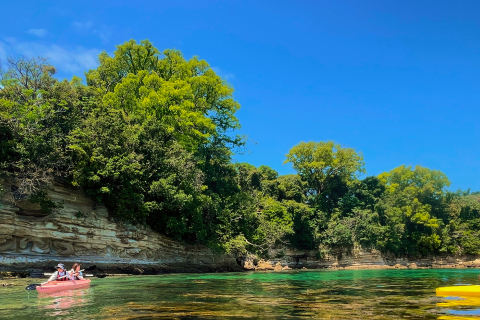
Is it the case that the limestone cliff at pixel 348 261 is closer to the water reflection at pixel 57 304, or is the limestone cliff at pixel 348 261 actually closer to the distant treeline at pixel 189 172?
the distant treeline at pixel 189 172

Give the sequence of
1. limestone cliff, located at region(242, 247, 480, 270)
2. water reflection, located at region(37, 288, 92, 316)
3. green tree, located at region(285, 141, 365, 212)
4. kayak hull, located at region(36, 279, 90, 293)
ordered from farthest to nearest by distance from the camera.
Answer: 1. green tree, located at region(285, 141, 365, 212)
2. limestone cliff, located at region(242, 247, 480, 270)
3. kayak hull, located at region(36, 279, 90, 293)
4. water reflection, located at region(37, 288, 92, 316)

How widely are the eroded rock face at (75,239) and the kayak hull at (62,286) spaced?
5648 mm

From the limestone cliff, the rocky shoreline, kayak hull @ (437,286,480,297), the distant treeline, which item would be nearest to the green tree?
the distant treeline

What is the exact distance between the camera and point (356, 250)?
42250 mm

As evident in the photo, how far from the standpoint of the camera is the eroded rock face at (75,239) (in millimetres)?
17281

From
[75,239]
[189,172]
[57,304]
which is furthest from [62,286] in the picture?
[189,172]

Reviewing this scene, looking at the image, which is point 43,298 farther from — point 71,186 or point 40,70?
point 40,70

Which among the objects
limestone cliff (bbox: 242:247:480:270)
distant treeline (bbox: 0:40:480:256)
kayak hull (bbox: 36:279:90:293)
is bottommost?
limestone cliff (bbox: 242:247:480:270)

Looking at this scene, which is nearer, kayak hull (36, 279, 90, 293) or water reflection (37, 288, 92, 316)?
water reflection (37, 288, 92, 316)

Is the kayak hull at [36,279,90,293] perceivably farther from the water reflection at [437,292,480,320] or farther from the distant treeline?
the water reflection at [437,292,480,320]

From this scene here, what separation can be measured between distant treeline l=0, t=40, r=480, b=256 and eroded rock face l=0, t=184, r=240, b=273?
870mm

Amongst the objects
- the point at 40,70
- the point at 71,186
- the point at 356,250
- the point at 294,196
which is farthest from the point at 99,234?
the point at 356,250

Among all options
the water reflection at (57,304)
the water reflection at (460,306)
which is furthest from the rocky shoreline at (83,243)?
the water reflection at (460,306)

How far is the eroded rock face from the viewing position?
17281 millimetres
